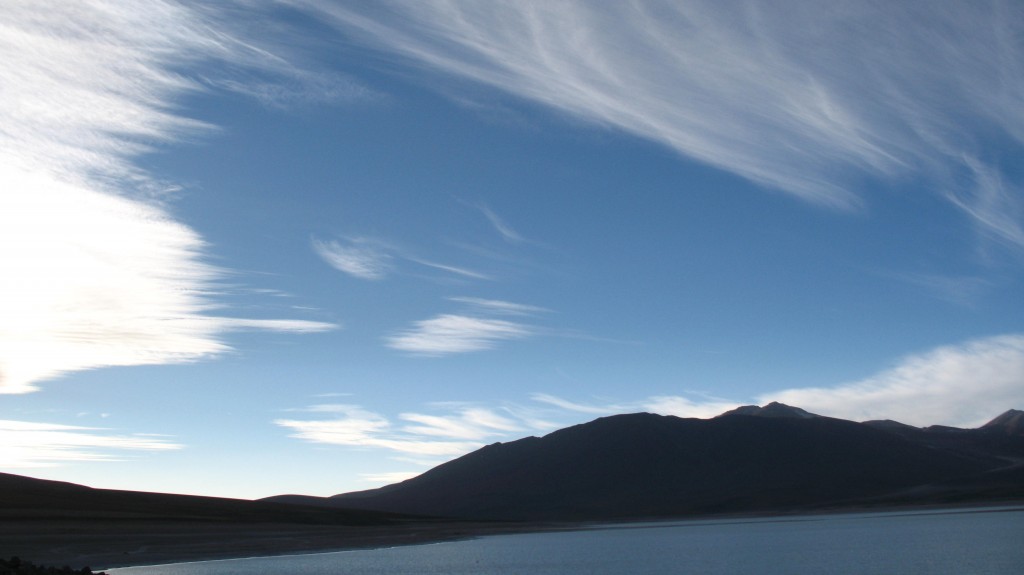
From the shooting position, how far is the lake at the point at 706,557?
42625 mm

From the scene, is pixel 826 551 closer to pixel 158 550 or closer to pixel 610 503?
pixel 158 550

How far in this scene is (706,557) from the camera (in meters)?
52.2

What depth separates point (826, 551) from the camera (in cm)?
5166

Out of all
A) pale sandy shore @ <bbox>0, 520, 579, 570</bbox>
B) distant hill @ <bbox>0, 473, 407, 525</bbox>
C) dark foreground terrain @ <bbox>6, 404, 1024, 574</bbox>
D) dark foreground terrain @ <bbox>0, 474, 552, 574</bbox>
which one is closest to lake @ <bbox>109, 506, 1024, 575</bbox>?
pale sandy shore @ <bbox>0, 520, 579, 570</bbox>

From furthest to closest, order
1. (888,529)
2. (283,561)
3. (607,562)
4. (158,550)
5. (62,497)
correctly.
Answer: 1. (62,497)
2. (888,529)
3. (158,550)
4. (283,561)
5. (607,562)

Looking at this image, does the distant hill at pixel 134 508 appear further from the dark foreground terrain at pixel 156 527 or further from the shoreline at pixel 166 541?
the shoreline at pixel 166 541

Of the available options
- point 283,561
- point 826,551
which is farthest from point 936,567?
point 283,561

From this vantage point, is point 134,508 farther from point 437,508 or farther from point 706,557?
point 437,508

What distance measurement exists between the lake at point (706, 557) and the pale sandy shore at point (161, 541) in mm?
4058

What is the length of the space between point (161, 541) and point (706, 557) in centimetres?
3896

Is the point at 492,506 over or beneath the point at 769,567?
over

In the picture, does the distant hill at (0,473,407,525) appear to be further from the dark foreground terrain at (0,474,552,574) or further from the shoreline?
the shoreline

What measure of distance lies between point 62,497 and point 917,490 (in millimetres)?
132388

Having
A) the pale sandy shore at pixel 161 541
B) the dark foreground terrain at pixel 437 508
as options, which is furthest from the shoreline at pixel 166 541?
the dark foreground terrain at pixel 437 508
